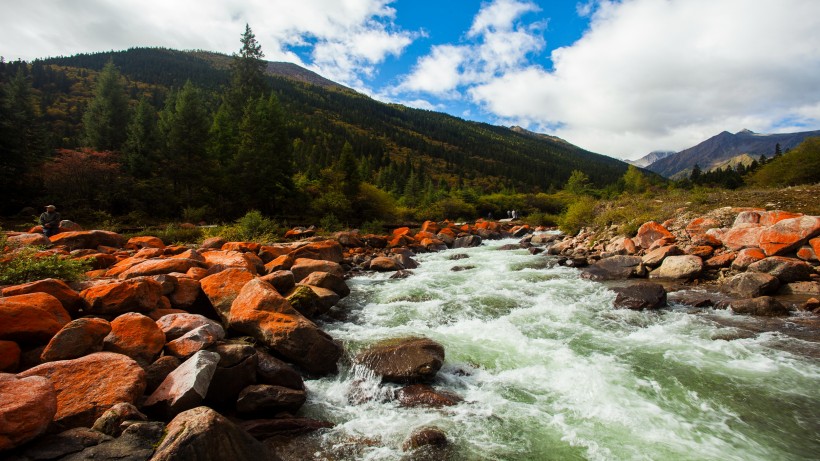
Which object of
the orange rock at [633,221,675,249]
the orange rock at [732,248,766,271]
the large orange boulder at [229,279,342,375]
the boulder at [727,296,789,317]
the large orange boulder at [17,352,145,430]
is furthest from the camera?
the orange rock at [633,221,675,249]

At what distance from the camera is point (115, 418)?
391 centimetres

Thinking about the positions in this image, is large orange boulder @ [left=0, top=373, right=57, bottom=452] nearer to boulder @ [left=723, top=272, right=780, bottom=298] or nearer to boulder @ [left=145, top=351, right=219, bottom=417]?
boulder @ [left=145, top=351, right=219, bottom=417]

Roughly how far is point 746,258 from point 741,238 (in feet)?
4.99

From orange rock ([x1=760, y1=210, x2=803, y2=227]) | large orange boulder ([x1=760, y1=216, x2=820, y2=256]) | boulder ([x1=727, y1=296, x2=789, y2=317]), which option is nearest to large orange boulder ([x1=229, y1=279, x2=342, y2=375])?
boulder ([x1=727, y1=296, x2=789, y2=317])

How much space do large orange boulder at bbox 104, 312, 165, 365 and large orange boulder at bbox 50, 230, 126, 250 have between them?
10.5 meters

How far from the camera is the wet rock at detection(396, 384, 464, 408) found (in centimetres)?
613

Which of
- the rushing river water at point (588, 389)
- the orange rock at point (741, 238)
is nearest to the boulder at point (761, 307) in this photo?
the rushing river water at point (588, 389)

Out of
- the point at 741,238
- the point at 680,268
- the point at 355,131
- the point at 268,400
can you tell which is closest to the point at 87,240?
the point at 268,400

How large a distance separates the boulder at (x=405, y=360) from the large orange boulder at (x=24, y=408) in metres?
4.69

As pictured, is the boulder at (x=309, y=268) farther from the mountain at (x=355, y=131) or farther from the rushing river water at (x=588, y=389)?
the mountain at (x=355, y=131)

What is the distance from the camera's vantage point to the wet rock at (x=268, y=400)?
5371 mm

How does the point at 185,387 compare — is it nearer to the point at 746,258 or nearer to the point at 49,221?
the point at 49,221

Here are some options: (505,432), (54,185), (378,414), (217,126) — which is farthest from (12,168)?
(505,432)

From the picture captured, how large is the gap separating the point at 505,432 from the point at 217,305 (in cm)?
701
